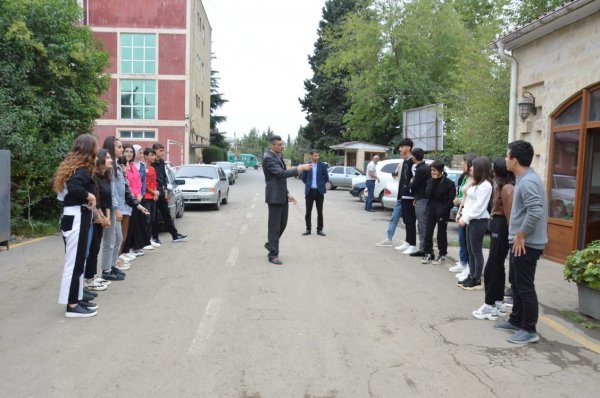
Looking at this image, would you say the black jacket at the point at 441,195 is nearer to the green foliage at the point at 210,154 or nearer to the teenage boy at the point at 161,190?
the teenage boy at the point at 161,190

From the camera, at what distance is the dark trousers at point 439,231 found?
8.70 m

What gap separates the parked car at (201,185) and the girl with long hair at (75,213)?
33.2 feet

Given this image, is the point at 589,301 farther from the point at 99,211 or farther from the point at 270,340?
the point at 99,211

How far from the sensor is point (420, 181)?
9.32 metres

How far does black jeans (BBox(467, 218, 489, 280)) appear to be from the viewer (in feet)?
22.7

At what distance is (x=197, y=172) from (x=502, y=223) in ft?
44.0

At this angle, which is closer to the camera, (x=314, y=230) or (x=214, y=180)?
(x=314, y=230)

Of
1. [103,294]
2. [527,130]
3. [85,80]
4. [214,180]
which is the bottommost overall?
[103,294]

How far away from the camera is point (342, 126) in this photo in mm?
49500

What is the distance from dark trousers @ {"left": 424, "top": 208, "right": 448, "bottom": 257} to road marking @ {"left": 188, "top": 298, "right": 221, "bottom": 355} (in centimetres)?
413

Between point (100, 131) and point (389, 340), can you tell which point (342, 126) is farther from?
point (389, 340)

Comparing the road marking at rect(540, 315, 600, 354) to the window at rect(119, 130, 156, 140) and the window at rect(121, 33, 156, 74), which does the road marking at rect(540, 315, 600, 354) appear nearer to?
the window at rect(119, 130, 156, 140)

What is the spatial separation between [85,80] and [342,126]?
36104mm

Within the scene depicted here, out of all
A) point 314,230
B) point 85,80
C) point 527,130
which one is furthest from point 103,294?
point 85,80
